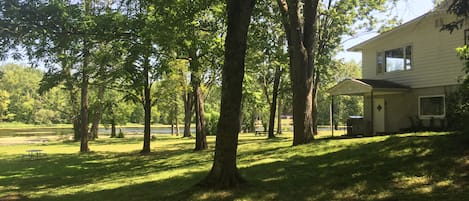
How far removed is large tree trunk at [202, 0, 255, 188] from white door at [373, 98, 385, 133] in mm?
15886

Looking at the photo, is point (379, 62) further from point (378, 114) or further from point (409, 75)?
point (378, 114)

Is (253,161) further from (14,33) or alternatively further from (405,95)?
(405,95)

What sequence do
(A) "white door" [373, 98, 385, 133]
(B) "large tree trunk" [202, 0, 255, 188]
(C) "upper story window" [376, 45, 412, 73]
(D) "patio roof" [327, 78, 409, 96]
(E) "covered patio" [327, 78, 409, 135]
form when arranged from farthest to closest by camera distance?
(A) "white door" [373, 98, 385, 133], (E) "covered patio" [327, 78, 409, 135], (C) "upper story window" [376, 45, 412, 73], (D) "patio roof" [327, 78, 409, 96], (B) "large tree trunk" [202, 0, 255, 188]

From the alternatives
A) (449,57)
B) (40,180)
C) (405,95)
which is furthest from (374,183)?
(405,95)

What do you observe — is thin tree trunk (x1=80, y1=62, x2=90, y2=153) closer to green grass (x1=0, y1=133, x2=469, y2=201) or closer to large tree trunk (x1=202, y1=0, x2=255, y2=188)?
green grass (x1=0, y1=133, x2=469, y2=201)

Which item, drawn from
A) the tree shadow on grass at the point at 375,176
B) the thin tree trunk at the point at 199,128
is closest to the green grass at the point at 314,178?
the tree shadow on grass at the point at 375,176

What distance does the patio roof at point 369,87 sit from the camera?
69.0ft

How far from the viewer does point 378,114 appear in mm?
23438

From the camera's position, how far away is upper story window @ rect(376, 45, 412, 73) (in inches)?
854

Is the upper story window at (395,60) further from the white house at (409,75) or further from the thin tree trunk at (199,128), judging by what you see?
the thin tree trunk at (199,128)

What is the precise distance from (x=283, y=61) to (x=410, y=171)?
37.1 feet

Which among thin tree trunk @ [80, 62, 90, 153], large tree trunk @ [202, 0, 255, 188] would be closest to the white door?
thin tree trunk @ [80, 62, 90, 153]

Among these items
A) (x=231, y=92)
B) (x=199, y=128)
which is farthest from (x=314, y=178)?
(x=199, y=128)

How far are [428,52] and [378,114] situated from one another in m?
4.43
